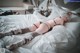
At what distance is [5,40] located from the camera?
4.39ft

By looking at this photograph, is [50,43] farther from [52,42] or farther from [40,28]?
[40,28]

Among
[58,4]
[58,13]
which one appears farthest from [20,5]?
[58,13]

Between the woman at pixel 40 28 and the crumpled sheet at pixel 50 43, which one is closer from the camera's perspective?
the crumpled sheet at pixel 50 43

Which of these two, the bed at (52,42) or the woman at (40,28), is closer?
the bed at (52,42)

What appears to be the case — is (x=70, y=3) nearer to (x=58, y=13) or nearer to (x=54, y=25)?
(x=58, y=13)

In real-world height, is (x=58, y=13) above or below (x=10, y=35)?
above

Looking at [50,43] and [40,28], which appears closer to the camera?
[50,43]

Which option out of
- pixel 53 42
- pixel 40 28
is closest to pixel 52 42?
pixel 53 42

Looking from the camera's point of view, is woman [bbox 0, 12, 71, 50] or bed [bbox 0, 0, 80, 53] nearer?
bed [bbox 0, 0, 80, 53]

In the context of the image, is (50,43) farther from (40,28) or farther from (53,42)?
(40,28)

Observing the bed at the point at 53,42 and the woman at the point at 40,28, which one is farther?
the woman at the point at 40,28

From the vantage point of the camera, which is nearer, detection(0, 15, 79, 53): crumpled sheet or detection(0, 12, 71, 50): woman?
detection(0, 15, 79, 53): crumpled sheet

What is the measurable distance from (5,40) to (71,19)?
3.88 feet

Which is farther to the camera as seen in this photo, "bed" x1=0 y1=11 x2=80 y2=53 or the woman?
the woman
